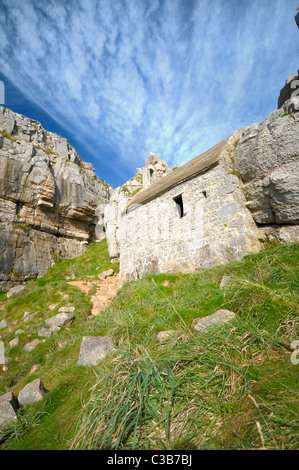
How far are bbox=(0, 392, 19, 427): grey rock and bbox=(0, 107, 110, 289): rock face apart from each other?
11.8 meters

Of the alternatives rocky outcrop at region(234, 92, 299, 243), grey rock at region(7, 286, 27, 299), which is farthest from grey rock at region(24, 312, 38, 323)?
rocky outcrop at region(234, 92, 299, 243)

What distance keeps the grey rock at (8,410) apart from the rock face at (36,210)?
11.8m

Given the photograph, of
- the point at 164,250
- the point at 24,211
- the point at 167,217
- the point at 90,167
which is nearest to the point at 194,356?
the point at 164,250

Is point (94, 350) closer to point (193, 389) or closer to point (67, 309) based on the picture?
point (193, 389)

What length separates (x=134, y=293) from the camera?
755 cm

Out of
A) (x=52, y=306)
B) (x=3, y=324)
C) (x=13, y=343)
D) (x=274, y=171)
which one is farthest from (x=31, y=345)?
(x=274, y=171)

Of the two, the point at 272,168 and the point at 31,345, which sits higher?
the point at 272,168

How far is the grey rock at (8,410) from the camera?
2.74m

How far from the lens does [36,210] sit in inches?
625

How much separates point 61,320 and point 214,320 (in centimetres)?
645

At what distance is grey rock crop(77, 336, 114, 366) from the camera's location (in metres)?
3.58

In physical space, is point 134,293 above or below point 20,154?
below
